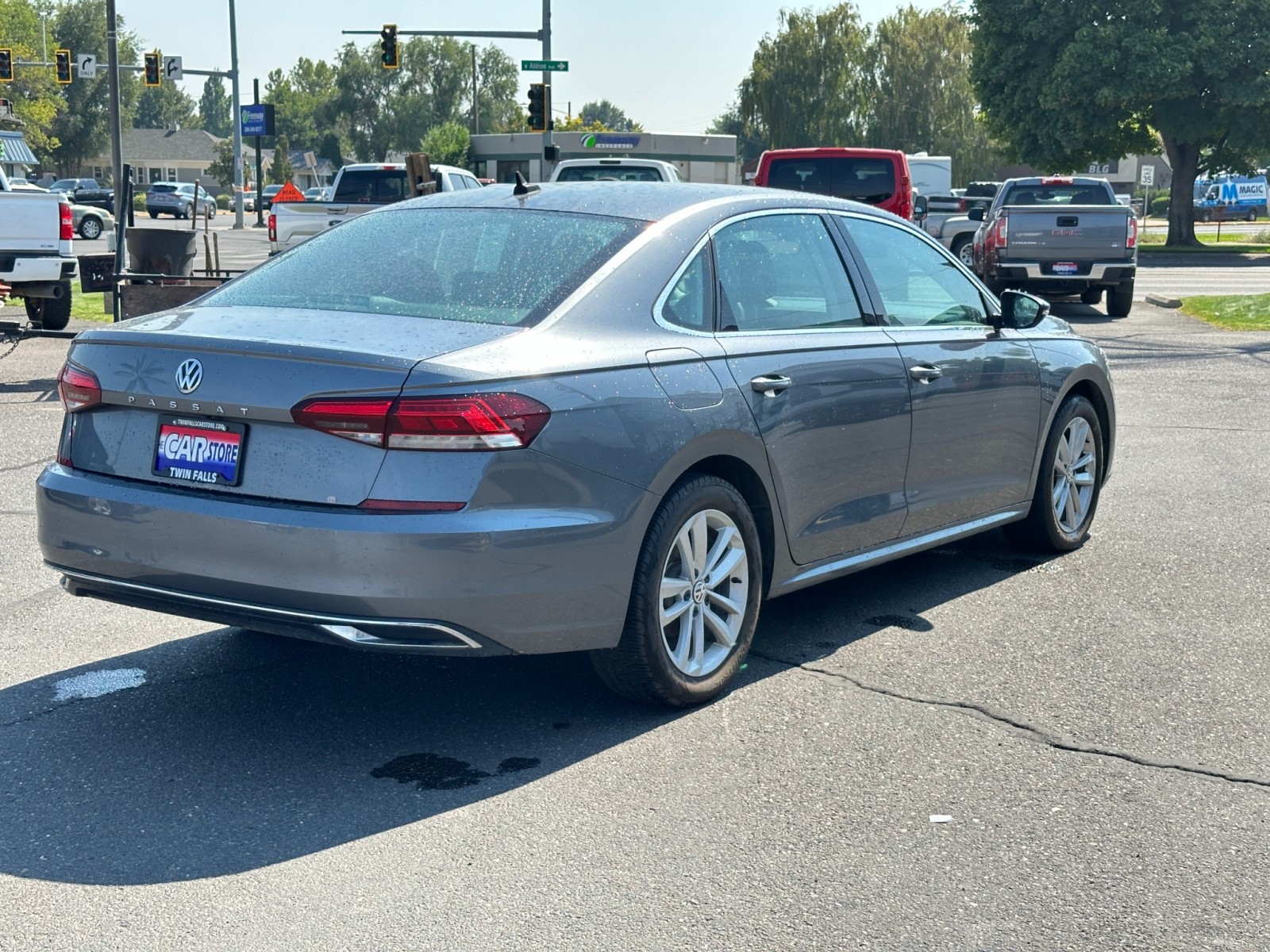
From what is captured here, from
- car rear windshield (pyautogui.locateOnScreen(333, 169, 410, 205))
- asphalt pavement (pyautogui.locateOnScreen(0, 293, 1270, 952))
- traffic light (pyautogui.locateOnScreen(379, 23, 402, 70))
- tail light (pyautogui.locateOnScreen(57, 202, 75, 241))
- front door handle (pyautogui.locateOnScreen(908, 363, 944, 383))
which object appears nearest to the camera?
asphalt pavement (pyautogui.locateOnScreen(0, 293, 1270, 952))

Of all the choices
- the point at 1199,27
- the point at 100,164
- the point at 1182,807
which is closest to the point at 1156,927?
the point at 1182,807

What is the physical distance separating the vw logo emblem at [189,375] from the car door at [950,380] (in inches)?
104

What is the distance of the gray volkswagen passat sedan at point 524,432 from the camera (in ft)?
13.7

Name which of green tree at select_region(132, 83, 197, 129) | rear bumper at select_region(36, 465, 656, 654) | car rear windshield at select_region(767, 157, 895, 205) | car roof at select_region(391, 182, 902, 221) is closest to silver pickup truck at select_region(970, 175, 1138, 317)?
car rear windshield at select_region(767, 157, 895, 205)

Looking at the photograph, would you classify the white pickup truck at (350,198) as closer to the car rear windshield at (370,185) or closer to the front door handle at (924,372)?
the car rear windshield at (370,185)

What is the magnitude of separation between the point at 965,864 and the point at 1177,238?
44.9m

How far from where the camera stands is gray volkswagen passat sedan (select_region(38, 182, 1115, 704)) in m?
4.18

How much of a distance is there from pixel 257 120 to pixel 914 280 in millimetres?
54225

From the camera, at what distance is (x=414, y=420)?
4.14 meters

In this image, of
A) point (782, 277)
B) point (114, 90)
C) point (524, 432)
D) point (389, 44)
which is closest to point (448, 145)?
point (389, 44)

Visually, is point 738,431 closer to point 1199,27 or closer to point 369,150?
point 1199,27

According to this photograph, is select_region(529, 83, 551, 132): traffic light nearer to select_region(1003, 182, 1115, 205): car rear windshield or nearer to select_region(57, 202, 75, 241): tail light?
select_region(1003, 182, 1115, 205): car rear windshield

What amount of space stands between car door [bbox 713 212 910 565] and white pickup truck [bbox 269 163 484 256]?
15.8 meters

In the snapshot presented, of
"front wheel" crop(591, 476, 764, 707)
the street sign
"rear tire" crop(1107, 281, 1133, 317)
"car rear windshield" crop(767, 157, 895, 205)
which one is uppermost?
the street sign
